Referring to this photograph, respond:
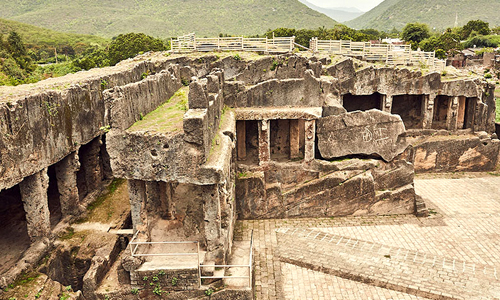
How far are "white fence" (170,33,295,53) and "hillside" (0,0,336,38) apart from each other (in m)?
69.5

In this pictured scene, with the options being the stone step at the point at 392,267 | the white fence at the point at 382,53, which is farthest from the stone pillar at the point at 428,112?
the stone step at the point at 392,267

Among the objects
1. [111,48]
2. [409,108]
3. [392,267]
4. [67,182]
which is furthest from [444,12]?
[67,182]

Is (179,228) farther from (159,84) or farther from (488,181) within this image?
(488,181)

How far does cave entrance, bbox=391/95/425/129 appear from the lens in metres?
23.8

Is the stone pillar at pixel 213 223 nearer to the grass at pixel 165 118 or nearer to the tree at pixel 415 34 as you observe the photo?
the grass at pixel 165 118

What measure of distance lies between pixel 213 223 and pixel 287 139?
748 centimetres

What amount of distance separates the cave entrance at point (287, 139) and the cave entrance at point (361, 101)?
8453 mm

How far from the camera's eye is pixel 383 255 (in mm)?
12094

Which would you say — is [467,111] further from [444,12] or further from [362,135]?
[444,12]

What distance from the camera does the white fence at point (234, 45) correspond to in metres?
25.0

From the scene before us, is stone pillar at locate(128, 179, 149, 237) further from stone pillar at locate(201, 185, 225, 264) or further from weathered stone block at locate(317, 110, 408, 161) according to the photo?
weathered stone block at locate(317, 110, 408, 161)

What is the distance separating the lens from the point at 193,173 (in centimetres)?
903

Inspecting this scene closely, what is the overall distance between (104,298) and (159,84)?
6094mm

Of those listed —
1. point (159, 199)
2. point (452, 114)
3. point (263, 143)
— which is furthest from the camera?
point (452, 114)
